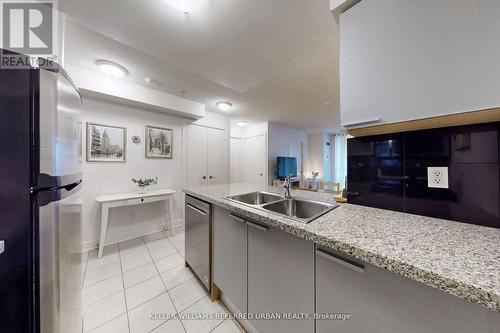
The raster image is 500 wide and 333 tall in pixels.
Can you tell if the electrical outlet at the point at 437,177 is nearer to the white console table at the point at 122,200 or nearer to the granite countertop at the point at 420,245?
the granite countertop at the point at 420,245

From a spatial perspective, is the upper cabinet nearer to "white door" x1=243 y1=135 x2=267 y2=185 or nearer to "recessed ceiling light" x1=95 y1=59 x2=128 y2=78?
"recessed ceiling light" x1=95 y1=59 x2=128 y2=78

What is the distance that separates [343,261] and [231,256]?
839mm

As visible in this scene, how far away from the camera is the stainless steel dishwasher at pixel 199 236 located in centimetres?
151

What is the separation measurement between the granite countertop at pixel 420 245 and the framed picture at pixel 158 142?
2663 mm

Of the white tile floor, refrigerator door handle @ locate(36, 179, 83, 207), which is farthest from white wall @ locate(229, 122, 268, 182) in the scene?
refrigerator door handle @ locate(36, 179, 83, 207)

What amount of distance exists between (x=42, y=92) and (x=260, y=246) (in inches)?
47.2

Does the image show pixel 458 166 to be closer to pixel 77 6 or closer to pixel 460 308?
pixel 460 308

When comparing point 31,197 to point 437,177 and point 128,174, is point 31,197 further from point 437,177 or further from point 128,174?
point 128,174

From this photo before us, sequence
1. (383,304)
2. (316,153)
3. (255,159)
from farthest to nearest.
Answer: (316,153), (255,159), (383,304)

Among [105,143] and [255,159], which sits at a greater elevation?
[105,143]

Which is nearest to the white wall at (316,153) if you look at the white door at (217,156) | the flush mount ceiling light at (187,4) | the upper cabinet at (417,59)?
the white door at (217,156)

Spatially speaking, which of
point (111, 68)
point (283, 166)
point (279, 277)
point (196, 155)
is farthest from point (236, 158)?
point (279, 277)

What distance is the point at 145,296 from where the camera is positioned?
→ 1.53 meters

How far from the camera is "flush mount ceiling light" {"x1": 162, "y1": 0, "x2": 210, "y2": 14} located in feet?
3.76
